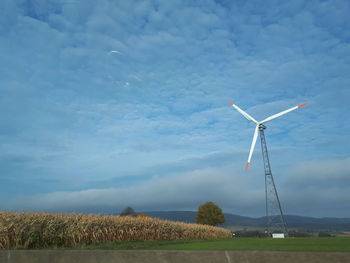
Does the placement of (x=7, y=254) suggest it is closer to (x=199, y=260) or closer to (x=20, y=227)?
(x=20, y=227)

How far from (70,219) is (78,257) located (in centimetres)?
805

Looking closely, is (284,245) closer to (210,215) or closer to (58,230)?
(58,230)

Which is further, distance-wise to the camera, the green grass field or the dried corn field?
the dried corn field

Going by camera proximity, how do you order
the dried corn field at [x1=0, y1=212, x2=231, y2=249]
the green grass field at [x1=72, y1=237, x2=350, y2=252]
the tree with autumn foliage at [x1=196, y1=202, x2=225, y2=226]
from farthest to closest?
the tree with autumn foliage at [x1=196, y1=202, x2=225, y2=226] < the dried corn field at [x1=0, y1=212, x2=231, y2=249] < the green grass field at [x1=72, y1=237, x2=350, y2=252]

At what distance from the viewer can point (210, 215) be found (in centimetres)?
8250

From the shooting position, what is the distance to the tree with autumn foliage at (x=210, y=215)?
8219cm

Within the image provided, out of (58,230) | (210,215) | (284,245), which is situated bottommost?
(284,245)

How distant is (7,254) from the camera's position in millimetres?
9500

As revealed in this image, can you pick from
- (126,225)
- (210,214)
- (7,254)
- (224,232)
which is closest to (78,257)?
(7,254)

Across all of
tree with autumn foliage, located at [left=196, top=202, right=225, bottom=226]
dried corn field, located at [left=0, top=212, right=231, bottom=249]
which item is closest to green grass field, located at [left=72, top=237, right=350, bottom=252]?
dried corn field, located at [left=0, top=212, right=231, bottom=249]

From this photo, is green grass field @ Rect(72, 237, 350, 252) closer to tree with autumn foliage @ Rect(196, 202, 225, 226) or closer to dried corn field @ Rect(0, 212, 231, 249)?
dried corn field @ Rect(0, 212, 231, 249)

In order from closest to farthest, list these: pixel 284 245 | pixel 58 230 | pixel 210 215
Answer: pixel 284 245
pixel 58 230
pixel 210 215

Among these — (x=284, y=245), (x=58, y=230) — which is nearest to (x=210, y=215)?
(x=58, y=230)

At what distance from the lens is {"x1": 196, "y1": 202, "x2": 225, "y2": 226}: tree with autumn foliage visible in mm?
82188
